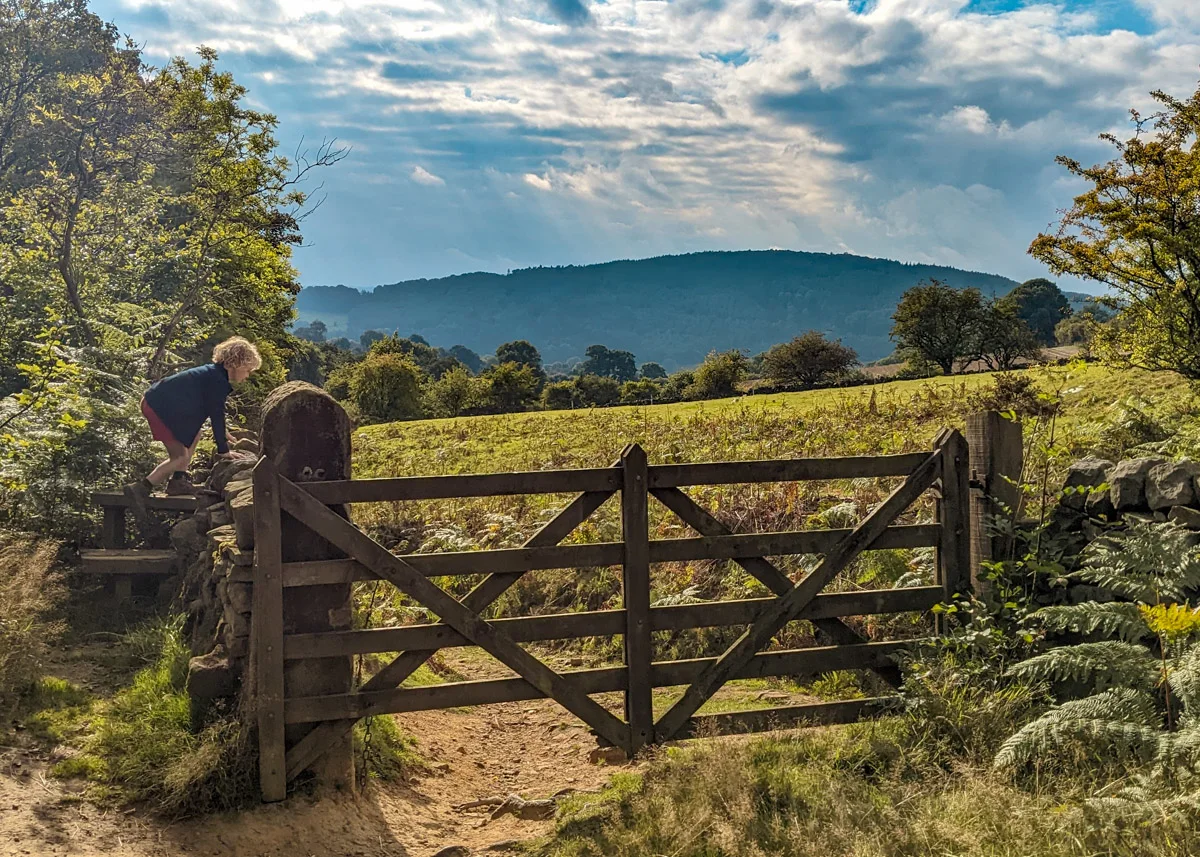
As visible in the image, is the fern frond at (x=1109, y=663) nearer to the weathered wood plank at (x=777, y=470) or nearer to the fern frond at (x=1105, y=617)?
the fern frond at (x=1105, y=617)

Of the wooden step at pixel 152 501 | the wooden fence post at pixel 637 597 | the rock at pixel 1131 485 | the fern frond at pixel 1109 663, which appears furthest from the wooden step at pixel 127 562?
the rock at pixel 1131 485

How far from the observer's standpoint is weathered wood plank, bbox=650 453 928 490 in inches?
234

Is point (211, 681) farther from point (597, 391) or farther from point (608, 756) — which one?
point (597, 391)

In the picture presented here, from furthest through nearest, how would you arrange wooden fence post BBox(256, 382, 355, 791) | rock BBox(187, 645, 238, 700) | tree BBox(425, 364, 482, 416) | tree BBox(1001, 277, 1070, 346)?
tree BBox(1001, 277, 1070, 346) < tree BBox(425, 364, 482, 416) < rock BBox(187, 645, 238, 700) < wooden fence post BBox(256, 382, 355, 791)

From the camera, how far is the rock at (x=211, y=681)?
19.7 feet

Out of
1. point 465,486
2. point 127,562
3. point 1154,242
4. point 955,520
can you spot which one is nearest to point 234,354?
point 127,562

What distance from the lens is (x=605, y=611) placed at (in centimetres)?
599

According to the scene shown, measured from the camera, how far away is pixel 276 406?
569 cm

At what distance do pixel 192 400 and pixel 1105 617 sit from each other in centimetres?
860

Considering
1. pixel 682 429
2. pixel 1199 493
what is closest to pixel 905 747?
pixel 1199 493

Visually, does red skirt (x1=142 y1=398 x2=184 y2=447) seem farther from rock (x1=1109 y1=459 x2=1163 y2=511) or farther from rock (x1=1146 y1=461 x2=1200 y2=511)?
rock (x1=1146 y1=461 x2=1200 y2=511)

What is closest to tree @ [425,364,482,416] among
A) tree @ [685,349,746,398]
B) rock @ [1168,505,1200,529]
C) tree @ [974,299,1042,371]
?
tree @ [685,349,746,398]

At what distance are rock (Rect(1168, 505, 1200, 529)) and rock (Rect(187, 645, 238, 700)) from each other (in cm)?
719

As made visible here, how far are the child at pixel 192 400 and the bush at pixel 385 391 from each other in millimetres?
52303
